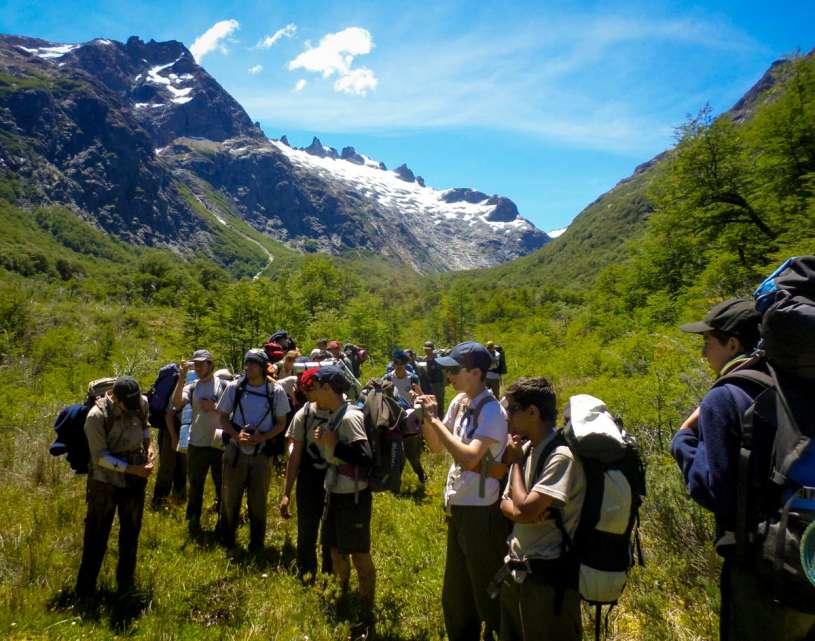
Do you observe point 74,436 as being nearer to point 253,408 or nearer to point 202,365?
point 253,408

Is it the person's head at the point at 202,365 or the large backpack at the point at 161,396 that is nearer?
the person's head at the point at 202,365

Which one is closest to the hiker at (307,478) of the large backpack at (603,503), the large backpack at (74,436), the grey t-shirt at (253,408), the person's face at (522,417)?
the grey t-shirt at (253,408)

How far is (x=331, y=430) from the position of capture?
4117mm

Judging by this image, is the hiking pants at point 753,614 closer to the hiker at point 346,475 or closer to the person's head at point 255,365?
the hiker at point 346,475

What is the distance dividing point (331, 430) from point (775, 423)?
10.2 feet

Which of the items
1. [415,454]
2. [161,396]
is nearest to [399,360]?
[415,454]

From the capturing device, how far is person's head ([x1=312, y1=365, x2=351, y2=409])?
4250 millimetres

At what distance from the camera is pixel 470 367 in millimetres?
3385

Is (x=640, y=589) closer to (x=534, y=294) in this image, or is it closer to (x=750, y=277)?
(x=750, y=277)

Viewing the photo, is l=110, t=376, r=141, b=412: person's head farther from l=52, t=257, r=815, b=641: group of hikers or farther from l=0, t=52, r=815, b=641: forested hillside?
l=0, t=52, r=815, b=641: forested hillside

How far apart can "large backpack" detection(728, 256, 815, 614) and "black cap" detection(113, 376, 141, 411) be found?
440 cm

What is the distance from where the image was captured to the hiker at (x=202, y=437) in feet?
19.2

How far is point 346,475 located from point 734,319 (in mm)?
3105

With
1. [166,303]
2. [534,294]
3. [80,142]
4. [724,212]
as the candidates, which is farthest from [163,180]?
[724,212]
